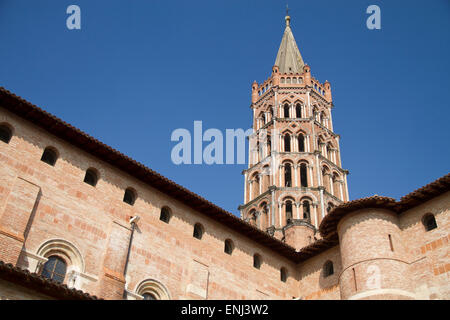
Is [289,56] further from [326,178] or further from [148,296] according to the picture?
[148,296]

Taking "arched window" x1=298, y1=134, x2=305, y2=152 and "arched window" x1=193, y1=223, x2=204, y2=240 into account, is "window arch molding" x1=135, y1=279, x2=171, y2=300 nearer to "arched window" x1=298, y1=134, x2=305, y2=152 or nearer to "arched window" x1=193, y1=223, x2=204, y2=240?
"arched window" x1=193, y1=223, x2=204, y2=240

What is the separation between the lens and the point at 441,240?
19047 millimetres

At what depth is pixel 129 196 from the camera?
21250 mm

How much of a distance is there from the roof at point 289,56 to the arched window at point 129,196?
30.6 m

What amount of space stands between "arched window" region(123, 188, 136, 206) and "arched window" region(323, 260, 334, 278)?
9.93 meters

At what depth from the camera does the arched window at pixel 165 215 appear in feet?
71.3

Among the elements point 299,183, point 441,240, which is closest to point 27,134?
point 441,240

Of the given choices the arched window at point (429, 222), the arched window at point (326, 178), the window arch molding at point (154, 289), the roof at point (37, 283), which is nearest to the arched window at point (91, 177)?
the window arch molding at point (154, 289)

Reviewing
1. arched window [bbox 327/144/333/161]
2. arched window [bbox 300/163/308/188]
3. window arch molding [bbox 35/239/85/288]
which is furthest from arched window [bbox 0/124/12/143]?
arched window [bbox 327/144/333/161]

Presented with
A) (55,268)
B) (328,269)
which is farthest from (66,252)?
(328,269)

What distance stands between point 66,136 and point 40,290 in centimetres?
740

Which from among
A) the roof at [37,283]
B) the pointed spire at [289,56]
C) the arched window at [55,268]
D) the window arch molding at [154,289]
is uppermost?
the pointed spire at [289,56]

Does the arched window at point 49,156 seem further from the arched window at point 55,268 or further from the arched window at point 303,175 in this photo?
the arched window at point 303,175

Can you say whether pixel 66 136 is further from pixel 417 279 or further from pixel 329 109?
pixel 329 109
